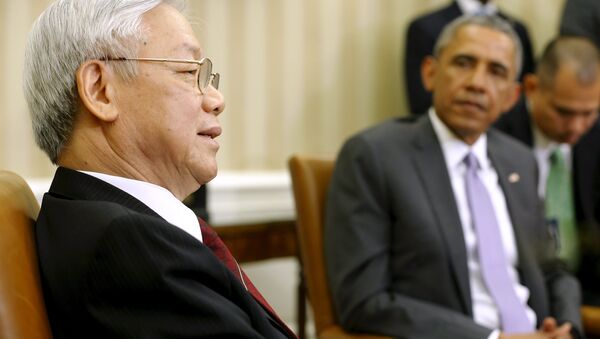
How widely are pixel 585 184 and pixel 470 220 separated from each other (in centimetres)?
77

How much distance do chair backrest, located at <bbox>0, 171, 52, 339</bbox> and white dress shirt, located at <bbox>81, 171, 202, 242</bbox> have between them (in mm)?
126

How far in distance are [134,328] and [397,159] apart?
129 cm

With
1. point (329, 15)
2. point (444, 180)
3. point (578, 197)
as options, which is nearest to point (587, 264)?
point (578, 197)

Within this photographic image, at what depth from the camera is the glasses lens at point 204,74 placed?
132cm

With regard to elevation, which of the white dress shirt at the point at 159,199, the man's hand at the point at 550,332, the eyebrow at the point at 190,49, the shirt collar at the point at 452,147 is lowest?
the man's hand at the point at 550,332

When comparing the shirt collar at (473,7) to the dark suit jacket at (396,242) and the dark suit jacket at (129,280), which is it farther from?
the dark suit jacket at (129,280)

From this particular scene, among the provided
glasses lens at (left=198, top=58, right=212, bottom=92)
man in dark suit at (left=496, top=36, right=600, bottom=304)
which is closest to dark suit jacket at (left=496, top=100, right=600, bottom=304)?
man in dark suit at (left=496, top=36, right=600, bottom=304)

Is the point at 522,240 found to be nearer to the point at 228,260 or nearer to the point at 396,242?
the point at 396,242

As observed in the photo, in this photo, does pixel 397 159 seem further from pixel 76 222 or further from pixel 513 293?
pixel 76 222

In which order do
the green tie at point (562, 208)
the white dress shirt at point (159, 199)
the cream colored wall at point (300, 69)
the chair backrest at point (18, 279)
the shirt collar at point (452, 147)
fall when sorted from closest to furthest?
1. the chair backrest at point (18, 279)
2. the white dress shirt at point (159, 199)
3. the shirt collar at point (452, 147)
4. the green tie at point (562, 208)
5. the cream colored wall at point (300, 69)

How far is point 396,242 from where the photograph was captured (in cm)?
216

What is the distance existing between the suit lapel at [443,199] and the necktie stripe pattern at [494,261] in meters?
0.10

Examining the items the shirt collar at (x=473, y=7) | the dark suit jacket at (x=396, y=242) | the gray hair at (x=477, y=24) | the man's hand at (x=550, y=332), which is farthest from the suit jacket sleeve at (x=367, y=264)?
the shirt collar at (x=473, y=7)

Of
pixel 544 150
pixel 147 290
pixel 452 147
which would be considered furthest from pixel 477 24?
pixel 147 290
